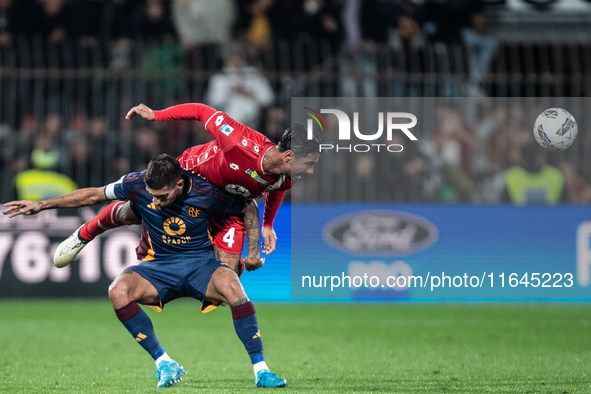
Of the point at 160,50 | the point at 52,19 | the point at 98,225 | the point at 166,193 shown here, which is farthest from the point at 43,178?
the point at 166,193

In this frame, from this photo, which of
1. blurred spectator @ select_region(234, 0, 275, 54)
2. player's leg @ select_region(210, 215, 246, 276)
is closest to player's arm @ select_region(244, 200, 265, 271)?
player's leg @ select_region(210, 215, 246, 276)

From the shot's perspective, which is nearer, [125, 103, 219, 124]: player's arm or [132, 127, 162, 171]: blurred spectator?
[125, 103, 219, 124]: player's arm

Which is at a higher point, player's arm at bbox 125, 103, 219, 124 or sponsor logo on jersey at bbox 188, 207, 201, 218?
player's arm at bbox 125, 103, 219, 124


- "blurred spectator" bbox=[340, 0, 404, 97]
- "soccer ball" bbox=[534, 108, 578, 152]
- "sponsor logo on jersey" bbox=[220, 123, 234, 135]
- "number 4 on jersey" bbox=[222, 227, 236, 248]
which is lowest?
"number 4 on jersey" bbox=[222, 227, 236, 248]

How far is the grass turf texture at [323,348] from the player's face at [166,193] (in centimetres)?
151

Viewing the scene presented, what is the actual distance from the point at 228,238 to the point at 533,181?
7455 millimetres

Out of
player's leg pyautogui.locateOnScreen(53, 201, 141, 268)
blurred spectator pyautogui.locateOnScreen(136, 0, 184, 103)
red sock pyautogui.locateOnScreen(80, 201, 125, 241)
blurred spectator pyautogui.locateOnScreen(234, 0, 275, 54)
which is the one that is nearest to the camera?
player's leg pyautogui.locateOnScreen(53, 201, 141, 268)

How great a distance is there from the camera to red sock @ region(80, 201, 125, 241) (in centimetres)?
793

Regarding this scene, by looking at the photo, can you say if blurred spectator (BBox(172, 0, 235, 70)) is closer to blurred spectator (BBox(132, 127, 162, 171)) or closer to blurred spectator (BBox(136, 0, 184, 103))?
blurred spectator (BBox(136, 0, 184, 103))

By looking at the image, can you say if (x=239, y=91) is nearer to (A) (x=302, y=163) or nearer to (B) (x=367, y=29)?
(B) (x=367, y=29)

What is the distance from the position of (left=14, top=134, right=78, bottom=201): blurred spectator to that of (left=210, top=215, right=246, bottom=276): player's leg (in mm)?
6458

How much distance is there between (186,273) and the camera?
7383mm

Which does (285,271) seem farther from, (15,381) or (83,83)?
(15,381)

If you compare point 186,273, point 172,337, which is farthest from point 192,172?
point 172,337
